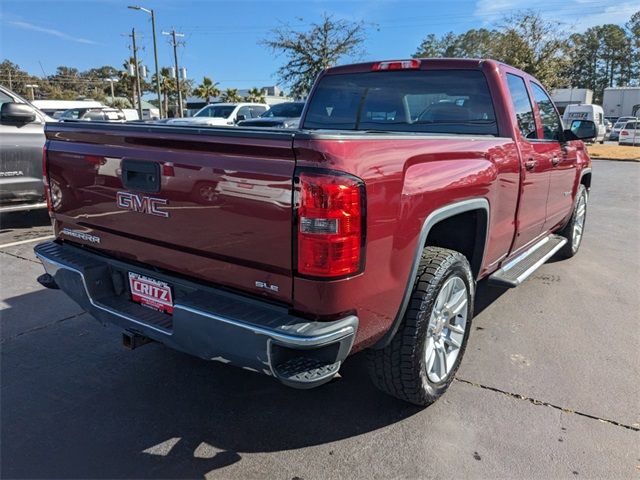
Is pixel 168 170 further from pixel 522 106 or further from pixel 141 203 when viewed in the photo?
pixel 522 106

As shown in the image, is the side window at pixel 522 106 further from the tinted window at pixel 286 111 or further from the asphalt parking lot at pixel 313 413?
the tinted window at pixel 286 111

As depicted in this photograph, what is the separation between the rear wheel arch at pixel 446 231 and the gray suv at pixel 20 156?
5274mm

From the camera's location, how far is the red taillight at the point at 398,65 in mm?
3888

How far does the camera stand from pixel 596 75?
88938mm

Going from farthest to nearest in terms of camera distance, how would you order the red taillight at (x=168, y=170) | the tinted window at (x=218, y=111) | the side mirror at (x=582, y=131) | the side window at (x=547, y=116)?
the tinted window at (x=218, y=111)
the side mirror at (x=582, y=131)
the side window at (x=547, y=116)
the red taillight at (x=168, y=170)

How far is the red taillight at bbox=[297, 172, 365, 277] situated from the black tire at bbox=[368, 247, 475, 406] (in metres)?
0.66

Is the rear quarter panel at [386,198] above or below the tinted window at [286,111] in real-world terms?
below

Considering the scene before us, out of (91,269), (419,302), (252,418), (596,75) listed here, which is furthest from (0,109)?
(596,75)

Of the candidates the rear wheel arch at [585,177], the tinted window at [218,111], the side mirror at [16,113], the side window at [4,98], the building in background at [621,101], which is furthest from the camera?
the building in background at [621,101]

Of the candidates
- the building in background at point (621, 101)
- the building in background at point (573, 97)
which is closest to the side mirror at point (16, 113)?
the building in background at point (621, 101)

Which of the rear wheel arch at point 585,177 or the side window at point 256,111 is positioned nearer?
the rear wheel arch at point 585,177

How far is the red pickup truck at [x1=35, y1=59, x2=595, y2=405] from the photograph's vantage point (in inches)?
80.2

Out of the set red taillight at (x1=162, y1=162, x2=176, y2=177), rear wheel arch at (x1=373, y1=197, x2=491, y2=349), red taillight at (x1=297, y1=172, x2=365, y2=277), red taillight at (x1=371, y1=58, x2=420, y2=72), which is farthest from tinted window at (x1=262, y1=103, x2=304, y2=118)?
red taillight at (x1=297, y1=172, x2=365, y2=277)

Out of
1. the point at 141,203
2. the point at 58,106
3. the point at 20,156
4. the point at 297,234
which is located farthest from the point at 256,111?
the point at 58,106
